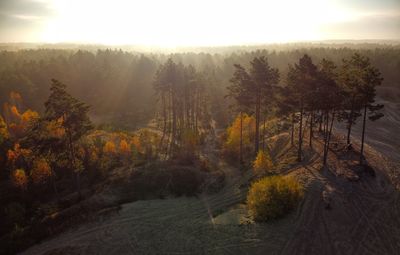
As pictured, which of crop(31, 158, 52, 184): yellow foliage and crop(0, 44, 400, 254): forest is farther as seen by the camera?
crop(31, 158, 52, 184): yellow foliage

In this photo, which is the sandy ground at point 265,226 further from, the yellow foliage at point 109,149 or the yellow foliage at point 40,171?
the yellow foliage at point 109,149

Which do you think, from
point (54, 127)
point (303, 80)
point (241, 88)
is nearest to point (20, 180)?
point (54, 127)

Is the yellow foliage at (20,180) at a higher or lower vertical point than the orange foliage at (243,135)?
lower

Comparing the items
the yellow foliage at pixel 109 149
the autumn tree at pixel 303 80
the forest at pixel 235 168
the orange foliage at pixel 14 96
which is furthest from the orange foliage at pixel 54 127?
the orange foliage at pixel 14 96

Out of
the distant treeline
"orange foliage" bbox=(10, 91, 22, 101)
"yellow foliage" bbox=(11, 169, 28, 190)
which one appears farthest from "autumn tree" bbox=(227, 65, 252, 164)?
"orange foliage" bbox=(10, 91, 22, 101)

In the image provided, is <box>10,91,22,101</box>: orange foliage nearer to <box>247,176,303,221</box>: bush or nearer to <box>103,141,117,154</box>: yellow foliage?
<box>103,141,117,154</box>: yellow foliage

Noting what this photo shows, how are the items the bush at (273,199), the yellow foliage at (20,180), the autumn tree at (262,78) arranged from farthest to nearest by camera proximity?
the yellow foliage at (20,180) < the autumn tree at (262,78) < the bush at (273,199)

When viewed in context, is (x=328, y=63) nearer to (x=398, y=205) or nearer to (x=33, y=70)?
(x=398, y=205)
